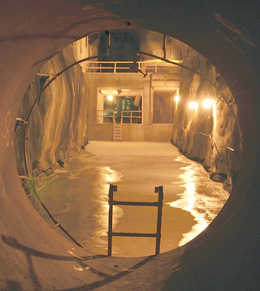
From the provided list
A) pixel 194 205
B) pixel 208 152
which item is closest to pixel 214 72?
pixel 208 152

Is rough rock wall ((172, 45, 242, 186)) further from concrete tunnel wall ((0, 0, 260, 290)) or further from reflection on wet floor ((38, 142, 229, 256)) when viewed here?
concrete tunnel wall ((0, 0, 260, 290))

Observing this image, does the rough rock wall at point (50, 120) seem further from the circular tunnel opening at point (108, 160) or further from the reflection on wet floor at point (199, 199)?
the reflection on wet floor at point (199, 199)

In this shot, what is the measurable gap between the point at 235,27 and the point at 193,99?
Answer: 55.8 ft

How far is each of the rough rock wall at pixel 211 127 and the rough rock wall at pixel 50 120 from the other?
491cm

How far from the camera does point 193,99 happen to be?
64.2ft

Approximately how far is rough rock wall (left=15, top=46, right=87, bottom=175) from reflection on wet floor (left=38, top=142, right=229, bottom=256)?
1002mm

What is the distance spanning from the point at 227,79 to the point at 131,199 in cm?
546

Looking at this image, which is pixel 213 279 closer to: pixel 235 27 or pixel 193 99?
pixel 235 27

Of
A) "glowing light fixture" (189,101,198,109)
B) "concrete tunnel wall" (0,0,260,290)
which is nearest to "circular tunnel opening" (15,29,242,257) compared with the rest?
"glowing light fixture" (189,101,198,109)

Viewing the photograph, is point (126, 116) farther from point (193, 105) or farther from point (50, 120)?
point (50, 120)

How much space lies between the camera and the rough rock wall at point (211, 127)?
34.4 ft

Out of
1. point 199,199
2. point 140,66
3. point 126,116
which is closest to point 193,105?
point 126,116

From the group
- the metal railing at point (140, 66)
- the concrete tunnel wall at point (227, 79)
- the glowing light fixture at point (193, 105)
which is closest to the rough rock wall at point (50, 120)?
the concrete tunnel wall at point (227, 79)

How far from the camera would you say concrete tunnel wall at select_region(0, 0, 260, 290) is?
111 inches
